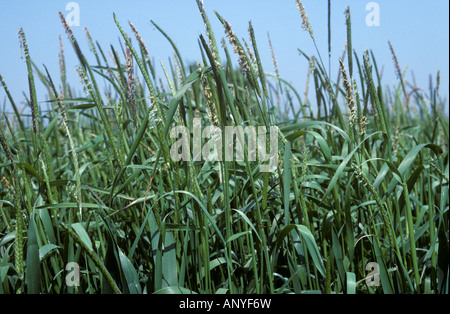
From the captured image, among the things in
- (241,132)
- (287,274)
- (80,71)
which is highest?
(80,71)

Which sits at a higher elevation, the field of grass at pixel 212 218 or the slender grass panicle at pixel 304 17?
the slender grass panicle at pixel 304 17

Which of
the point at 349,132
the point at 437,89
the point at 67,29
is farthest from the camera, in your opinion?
the point at 437,89

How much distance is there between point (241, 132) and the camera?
851mm

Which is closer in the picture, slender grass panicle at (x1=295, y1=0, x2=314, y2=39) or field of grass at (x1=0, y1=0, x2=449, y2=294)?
field of grass at (x1=0, y1=0, x2=449, y2=294)

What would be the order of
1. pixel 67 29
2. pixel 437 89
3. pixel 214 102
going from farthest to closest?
pixel 437 89
pixel 67 29
pixel 214 102

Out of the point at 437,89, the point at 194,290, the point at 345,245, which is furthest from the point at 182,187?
the point at 437,89

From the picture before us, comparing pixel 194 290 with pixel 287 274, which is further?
pixel 287 274

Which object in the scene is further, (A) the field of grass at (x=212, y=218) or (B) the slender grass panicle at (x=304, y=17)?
(B) the slender grass panicle at (x=304, y=17)

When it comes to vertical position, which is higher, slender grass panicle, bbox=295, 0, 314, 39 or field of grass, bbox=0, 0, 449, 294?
slender grass panicle, bbox=295, 0, 314, 39

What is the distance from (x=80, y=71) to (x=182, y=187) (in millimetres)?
336

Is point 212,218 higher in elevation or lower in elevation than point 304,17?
lower

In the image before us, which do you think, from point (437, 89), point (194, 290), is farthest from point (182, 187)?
point (437, 89)
